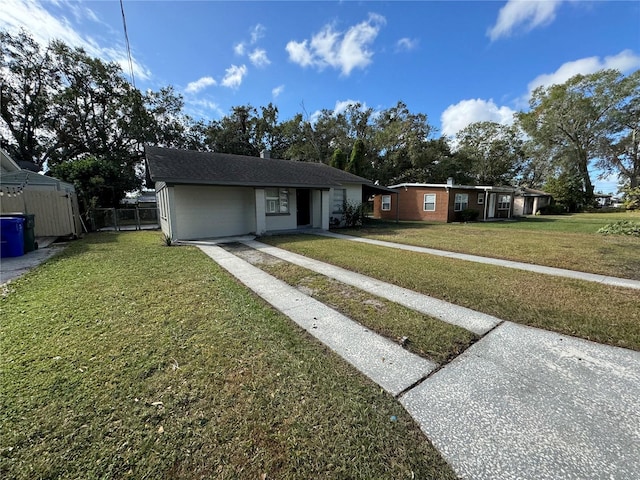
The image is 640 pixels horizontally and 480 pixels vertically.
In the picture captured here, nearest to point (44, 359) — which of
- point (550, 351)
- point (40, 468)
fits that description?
point (40, 468)

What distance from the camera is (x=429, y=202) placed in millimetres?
19734

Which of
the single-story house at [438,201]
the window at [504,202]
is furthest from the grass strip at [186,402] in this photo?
the window at [504,202]

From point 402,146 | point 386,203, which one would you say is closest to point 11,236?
point 386,203

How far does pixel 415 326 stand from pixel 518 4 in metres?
11.4

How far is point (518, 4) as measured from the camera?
847cm

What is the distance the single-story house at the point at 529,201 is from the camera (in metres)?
27.9

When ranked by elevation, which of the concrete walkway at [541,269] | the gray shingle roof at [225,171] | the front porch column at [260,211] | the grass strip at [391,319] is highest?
the gray shingle roof at [225,171]

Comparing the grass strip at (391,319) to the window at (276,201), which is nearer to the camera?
the grass strip at (391,319)

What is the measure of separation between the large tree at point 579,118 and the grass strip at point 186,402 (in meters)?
40.6

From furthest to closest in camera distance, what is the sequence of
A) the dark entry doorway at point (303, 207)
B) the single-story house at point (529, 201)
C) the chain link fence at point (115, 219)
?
the single-story house at point (529, 201)
the chain link fence at point (115, 219)
the dark entry doorway at point (303, 207)

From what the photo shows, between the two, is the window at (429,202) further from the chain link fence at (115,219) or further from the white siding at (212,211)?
the chain link fence at (115,219)

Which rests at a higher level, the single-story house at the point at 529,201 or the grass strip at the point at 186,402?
the single-story house at the point at 529,201

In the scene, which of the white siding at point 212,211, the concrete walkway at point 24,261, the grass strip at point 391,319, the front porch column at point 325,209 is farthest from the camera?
the front porch column at point 325,209

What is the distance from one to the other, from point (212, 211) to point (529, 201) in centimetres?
3544
